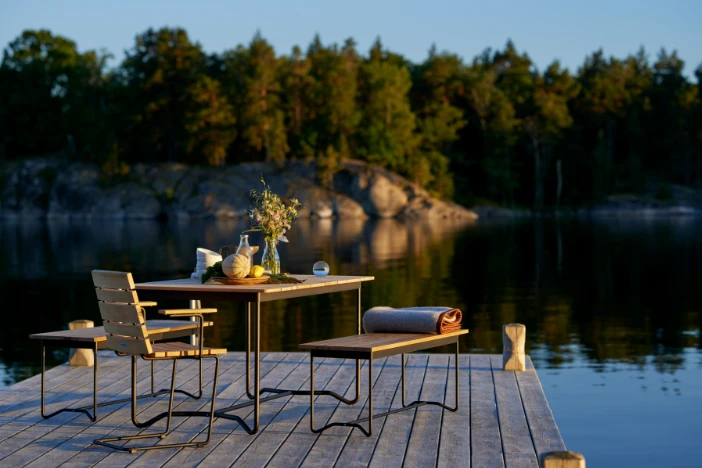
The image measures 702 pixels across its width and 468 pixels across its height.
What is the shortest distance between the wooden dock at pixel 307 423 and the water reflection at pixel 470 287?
363 centimetres

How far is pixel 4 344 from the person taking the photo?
496 inches

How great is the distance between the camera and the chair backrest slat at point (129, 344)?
5.16 m

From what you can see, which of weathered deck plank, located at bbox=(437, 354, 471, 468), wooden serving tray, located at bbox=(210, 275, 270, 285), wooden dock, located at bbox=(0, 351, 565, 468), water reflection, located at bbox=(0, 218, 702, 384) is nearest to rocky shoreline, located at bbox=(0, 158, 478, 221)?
water reflection, located at bbox=(0, 218, 702, 384)

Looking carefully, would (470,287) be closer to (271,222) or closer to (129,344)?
(271,222)

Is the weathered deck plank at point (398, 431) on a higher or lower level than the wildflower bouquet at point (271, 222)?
lower

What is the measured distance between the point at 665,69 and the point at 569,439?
7154 cm

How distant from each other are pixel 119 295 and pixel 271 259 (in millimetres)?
1334

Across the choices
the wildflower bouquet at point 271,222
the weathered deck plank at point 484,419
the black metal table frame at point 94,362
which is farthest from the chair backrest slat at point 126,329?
the weathered deck plank at point 484,419

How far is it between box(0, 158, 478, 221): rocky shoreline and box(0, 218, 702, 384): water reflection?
21.6 m

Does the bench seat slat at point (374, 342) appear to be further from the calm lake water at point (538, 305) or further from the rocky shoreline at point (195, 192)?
the rocky shoreline at point (195, 192)

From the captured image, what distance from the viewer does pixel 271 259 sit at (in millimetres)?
6289

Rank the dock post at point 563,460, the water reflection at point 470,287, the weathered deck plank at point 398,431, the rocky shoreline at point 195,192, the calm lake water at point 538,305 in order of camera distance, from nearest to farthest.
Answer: the dock post at point 563,460, the weathered deck plank at point 398,431, the calm lake water at point 538,305, the water reflection at point 470,287, the rocky shoreline at point 195,192

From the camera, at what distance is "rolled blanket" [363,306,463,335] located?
19.2 ft

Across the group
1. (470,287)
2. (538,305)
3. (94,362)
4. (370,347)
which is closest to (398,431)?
(370,347)
